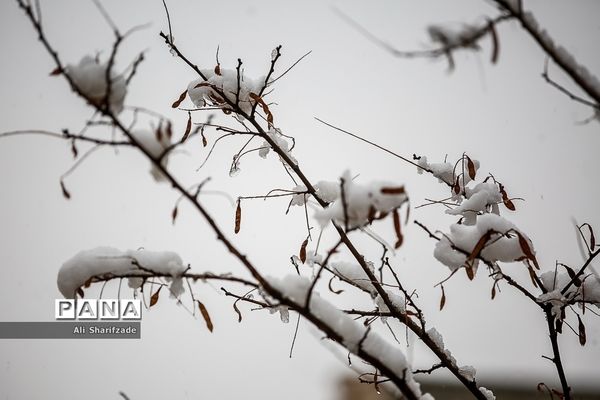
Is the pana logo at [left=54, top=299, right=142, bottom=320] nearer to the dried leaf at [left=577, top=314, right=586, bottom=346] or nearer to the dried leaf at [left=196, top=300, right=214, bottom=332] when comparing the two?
the dried leaf at [left=196, top=300, right=214, bottom=332]

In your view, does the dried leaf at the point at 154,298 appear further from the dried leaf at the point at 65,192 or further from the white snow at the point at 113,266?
the dried leaf at the point at 65,192

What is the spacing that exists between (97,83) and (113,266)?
502 millimetres

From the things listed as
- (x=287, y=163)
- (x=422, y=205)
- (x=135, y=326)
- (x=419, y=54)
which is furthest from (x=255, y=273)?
(x=135, y=326)

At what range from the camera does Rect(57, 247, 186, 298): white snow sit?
1059 millimetres

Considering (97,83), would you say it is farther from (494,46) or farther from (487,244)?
(487,244)

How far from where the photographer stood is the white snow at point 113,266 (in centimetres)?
106

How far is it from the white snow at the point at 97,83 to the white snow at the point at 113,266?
0.42 metres

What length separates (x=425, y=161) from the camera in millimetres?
1764

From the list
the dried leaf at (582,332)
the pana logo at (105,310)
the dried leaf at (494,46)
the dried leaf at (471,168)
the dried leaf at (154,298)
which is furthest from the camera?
the pana logo at (105,310)

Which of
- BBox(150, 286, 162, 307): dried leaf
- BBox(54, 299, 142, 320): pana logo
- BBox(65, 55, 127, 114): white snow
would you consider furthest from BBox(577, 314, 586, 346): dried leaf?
BBox(54, 299, 142, 320): pana logo

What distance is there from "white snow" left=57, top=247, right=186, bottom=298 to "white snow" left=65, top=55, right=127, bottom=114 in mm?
420

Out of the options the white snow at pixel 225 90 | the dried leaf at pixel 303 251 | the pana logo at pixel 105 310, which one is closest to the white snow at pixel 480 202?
the dried leaf at pixel 303 251

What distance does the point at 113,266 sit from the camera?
1.08 meters

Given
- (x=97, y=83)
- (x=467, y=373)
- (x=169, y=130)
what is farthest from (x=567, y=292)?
(x=97, y=83)
